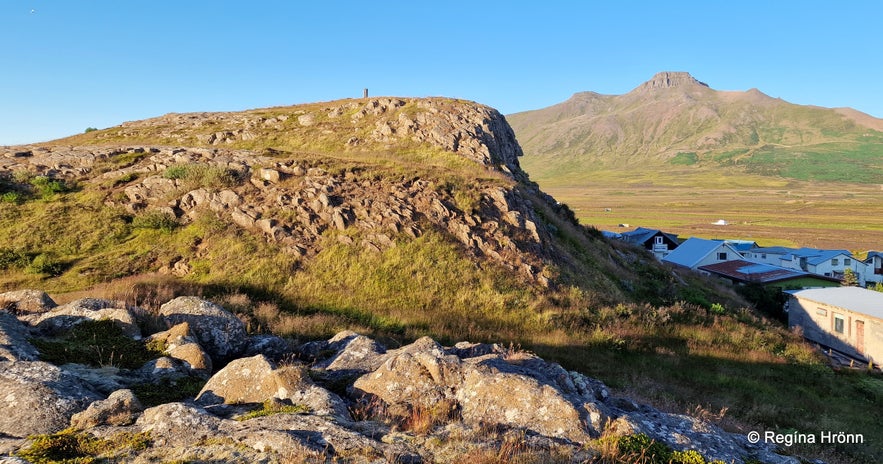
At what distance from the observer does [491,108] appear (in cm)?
4044

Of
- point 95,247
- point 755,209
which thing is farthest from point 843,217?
point 95,247

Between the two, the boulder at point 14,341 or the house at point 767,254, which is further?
the house at point 767,254

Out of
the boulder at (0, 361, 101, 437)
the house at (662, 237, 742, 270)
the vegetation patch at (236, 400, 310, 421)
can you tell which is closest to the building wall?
the house at (662, 237, 742, 270)

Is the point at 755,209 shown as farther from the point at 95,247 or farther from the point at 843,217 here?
the point at 95,247

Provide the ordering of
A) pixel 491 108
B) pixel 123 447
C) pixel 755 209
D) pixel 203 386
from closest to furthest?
pixel 123 447
pixel 203 386
pixel 491 108
pixel 755 209

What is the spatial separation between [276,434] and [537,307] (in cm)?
1504

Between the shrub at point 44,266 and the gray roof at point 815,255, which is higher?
the shrub at point 44,266

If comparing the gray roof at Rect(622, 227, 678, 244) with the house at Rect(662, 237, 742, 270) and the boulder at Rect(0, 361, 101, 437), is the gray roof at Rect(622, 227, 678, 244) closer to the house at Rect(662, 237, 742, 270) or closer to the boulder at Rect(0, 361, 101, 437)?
the house at Rect(662, 237, 742, 270)

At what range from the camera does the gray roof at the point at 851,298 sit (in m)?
31.5

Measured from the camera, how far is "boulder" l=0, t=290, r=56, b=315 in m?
10.3

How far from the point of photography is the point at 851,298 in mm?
35344

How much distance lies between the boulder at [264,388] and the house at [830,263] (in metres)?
75.9

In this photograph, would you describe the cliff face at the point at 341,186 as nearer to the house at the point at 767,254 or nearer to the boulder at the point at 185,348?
the boulder at the point at 185,348

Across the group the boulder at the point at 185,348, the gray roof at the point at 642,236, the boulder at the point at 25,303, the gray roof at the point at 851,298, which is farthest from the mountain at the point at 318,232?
the gray roof at the point at 642,236
